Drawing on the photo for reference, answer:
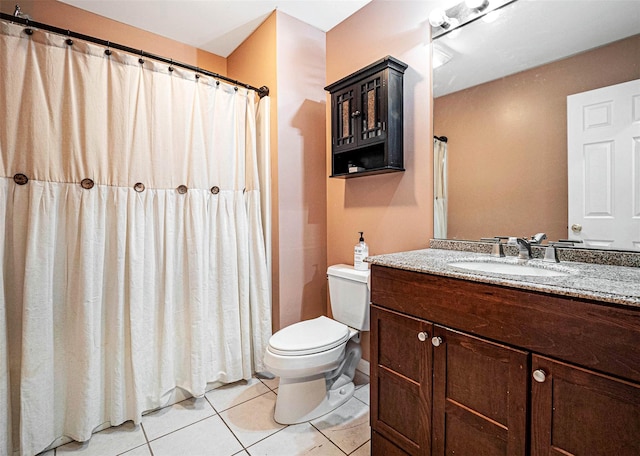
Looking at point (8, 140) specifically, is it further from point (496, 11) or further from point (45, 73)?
point (496, 11)

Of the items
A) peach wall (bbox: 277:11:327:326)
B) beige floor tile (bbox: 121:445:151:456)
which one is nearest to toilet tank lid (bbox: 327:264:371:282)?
peach wall (bbox: 277:11:327:326)

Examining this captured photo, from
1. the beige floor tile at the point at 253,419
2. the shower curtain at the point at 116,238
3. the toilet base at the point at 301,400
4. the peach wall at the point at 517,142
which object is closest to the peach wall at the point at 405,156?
the peach wall at the point at 517,142

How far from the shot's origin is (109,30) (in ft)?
7.09

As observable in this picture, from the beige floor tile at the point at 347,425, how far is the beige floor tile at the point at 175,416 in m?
0.65

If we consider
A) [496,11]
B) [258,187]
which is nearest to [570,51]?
[496,11]

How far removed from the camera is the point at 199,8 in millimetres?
2043

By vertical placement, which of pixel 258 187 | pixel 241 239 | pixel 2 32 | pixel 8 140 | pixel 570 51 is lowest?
pixel 241 239

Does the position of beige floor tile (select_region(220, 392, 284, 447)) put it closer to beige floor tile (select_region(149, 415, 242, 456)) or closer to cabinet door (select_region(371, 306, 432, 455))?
beige floor tile (select_region(149, 415, 242, 456))

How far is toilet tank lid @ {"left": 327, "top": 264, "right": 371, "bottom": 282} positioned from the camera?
1.79 meters

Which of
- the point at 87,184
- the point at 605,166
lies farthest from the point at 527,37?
the point at 87,184

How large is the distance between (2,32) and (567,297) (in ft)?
7.66

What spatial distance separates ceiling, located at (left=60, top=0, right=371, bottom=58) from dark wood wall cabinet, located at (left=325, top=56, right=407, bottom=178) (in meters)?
0.57

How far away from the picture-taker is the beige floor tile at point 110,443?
1.46 meters

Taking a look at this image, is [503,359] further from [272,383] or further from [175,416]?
[175,416]
